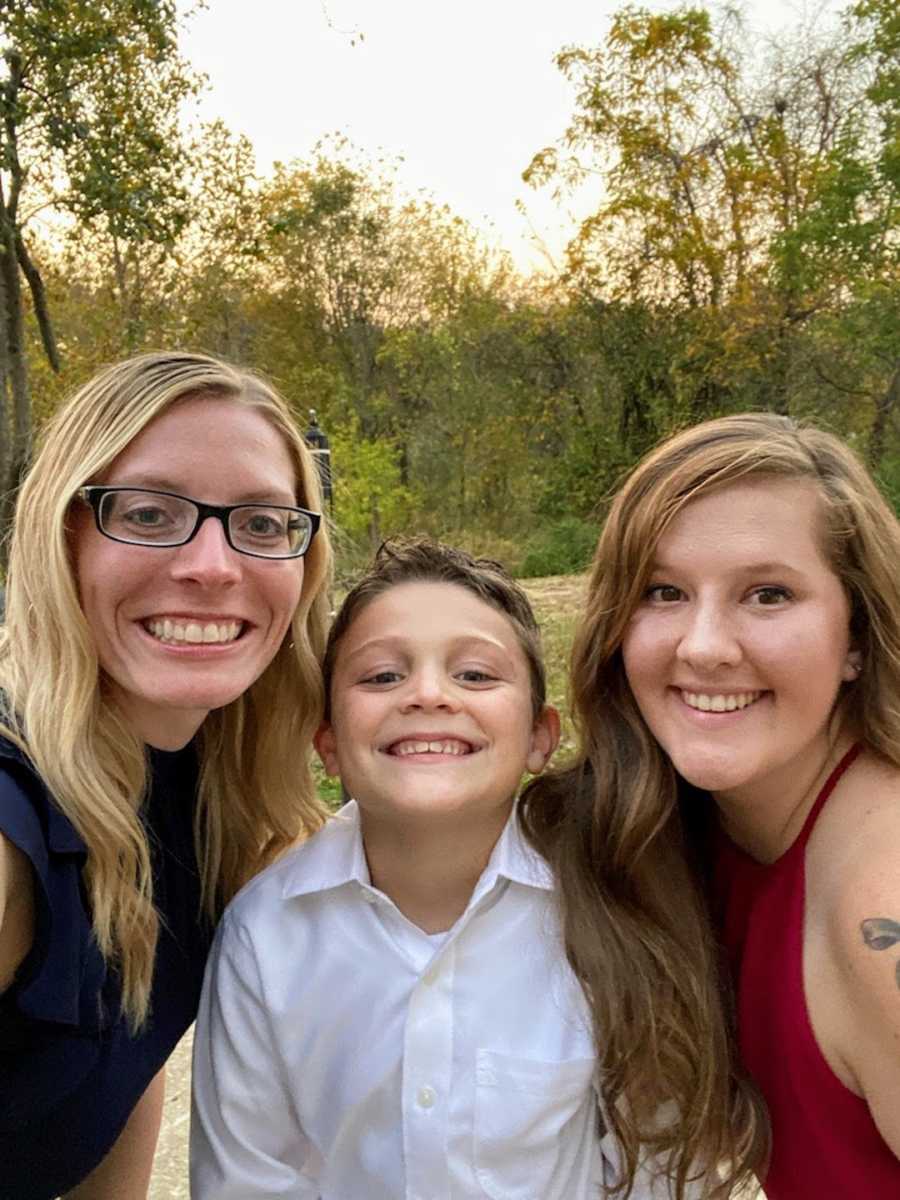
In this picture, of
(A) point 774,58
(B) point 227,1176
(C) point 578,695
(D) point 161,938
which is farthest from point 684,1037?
(A) point 774,58

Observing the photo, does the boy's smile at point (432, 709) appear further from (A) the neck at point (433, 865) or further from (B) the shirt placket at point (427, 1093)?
(B) the shirt placket at point (427, 1093)

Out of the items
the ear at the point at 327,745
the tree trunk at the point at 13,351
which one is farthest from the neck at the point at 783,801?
the tree trunk at the point at 13,351

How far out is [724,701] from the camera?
155cm

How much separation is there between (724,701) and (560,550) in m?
12.6

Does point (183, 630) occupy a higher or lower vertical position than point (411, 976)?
higher

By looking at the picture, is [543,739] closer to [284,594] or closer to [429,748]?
[429,748]

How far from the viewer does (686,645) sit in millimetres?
1537

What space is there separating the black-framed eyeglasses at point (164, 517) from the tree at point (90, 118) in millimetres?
4995

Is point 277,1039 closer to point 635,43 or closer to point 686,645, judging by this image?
point 686,645

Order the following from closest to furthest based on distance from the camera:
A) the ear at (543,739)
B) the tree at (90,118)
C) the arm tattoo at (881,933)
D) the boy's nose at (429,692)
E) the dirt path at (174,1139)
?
the arm tattoo at (881,933) → the boy's nose at (429,692) → the ear at (543,739) → the dirt path at (174,1139) → the tree at (90,118)

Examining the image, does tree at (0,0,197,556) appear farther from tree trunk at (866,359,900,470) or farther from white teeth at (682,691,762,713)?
tree trunk at (866,359,900,470)

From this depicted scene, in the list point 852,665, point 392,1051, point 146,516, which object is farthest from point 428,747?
point 852,665

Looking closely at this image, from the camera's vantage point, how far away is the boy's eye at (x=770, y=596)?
155 cm

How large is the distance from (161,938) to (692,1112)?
944 mm
